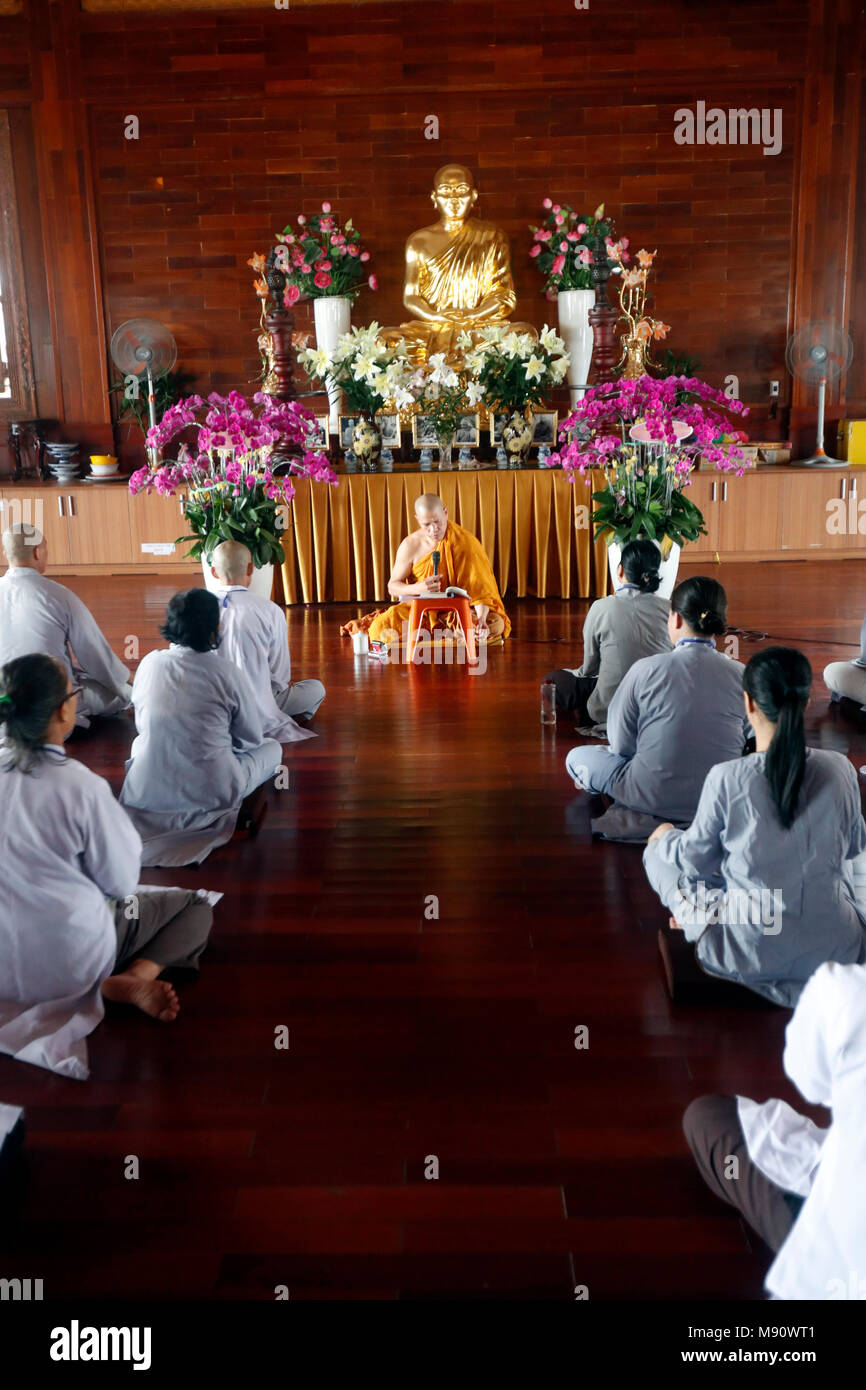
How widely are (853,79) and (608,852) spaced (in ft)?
23.8

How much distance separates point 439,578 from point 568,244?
3.91m

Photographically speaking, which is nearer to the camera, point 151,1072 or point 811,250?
point 151,1072

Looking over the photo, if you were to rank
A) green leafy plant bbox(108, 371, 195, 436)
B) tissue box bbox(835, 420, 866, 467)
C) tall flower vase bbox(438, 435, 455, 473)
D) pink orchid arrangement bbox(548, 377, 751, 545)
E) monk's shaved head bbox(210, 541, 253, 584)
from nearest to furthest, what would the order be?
1. monk's shaved head bbox(210, 541, 253, 584)
2. pink orchid arrangement bbox(548, 377, 751, 545)
3. tall flower vase bbox(438, 435, 455, 473)
4. tissue box bbox(835, 420, 866, 467)
5. green leafy plant bbox(108, 371, 195, 436)

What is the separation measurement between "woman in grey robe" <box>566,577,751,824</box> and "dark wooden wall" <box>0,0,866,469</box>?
245 inches

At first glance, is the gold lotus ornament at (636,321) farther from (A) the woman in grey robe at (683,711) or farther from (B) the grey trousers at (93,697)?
(A) the woman in grey robe at (683,711)

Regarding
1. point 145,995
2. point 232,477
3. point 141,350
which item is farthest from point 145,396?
point 145,995

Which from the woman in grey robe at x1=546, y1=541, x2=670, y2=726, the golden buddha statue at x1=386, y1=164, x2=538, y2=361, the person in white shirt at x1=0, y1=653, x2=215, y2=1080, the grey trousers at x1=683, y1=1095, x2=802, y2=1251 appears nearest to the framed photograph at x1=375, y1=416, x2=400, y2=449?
the golden buddha statue at x1=386, y1=164, x2=538, y2=361

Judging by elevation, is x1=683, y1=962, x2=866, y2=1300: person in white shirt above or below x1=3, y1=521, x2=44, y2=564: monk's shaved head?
below

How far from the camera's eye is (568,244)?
848 cm

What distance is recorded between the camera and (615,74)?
27.7 feet

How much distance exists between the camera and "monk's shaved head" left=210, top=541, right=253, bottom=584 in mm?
4211

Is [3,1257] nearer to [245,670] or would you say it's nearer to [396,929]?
[396,929]

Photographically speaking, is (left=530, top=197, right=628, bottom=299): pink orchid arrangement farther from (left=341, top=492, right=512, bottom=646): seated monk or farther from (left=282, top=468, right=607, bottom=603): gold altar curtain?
(left=341, top=492, right=512, bottom=646): seated monk

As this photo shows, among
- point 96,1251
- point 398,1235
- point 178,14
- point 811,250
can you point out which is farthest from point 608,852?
point 178,14
